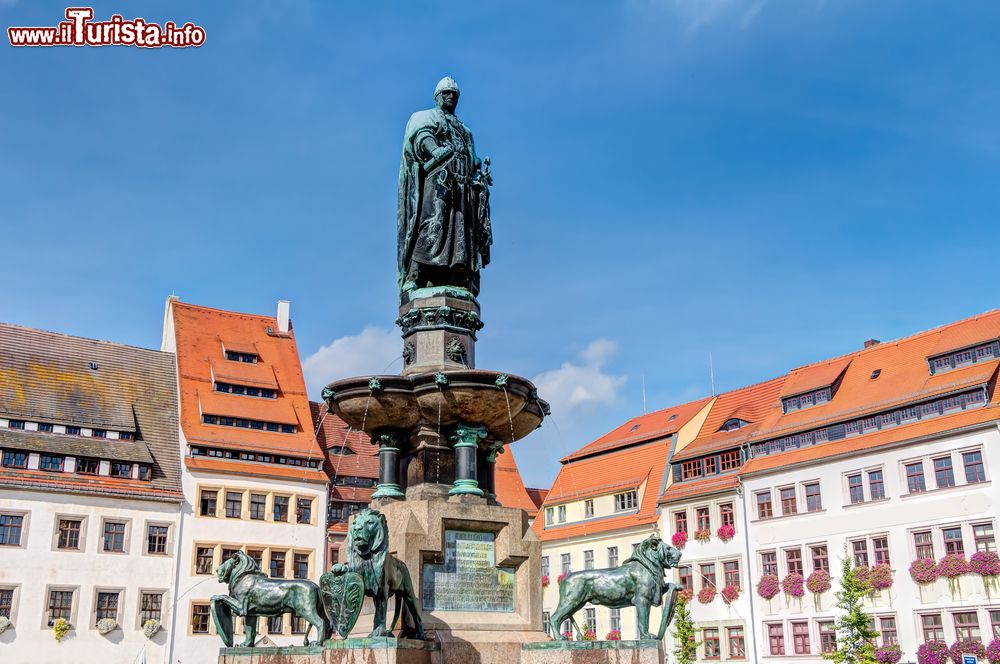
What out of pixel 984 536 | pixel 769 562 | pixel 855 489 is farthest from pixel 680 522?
pixel 984 536

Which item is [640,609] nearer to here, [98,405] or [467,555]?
[467,555]

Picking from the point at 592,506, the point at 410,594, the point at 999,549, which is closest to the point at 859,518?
the point at 999,549

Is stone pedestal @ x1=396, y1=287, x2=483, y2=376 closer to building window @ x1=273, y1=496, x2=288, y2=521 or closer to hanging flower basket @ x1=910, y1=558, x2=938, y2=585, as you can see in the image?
hanging flower basket @ x1=910, y1=558, x2=938, y2=585

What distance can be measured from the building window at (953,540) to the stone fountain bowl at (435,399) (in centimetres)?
2898

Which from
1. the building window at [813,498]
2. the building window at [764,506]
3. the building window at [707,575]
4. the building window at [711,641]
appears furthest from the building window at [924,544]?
the building window at [711,641]

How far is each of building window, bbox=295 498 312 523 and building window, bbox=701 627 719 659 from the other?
1784 centimetres

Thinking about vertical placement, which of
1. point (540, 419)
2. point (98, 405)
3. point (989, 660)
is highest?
point (98, 405)

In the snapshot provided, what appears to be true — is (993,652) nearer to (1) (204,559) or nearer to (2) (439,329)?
(2) (439,329)

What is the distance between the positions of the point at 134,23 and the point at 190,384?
3368cm

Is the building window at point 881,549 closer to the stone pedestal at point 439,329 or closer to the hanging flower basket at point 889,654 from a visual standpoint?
the hanging flower basket at point 889,654

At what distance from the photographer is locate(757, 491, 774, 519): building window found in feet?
140

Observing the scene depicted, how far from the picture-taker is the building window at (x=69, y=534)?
4184cm

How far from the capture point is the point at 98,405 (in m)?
46.0

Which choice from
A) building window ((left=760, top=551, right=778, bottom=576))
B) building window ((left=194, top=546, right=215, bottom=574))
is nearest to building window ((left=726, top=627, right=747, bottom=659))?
building window ((left=760, top=551, right=778, bottom=576))
